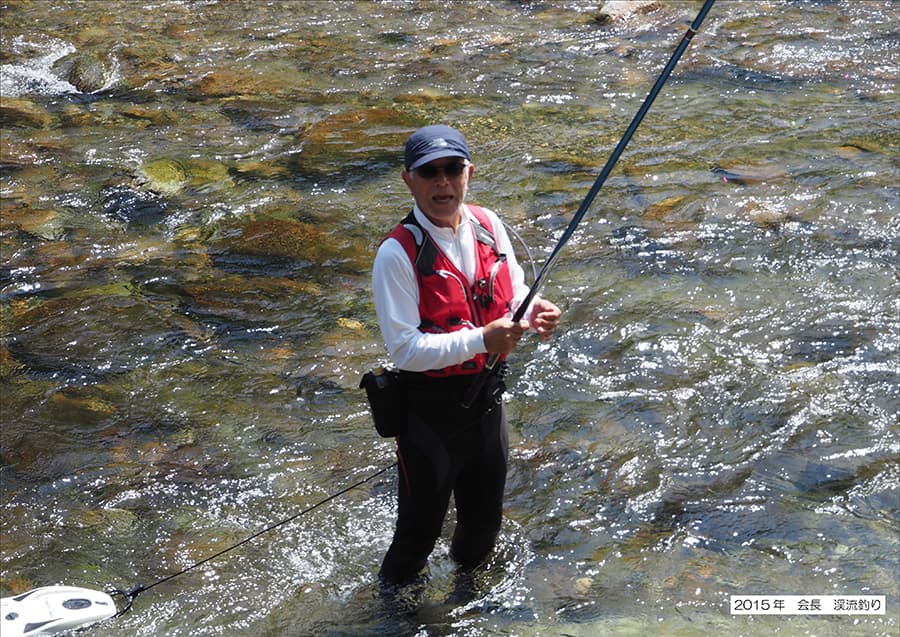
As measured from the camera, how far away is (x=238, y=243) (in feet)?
29.3

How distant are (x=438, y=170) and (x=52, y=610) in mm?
2563

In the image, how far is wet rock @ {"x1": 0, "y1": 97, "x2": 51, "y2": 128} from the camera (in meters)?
11.6

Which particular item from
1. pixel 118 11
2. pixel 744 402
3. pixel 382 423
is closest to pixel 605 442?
pixel 744 402

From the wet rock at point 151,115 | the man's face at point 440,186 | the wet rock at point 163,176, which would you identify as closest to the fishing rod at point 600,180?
the man's face at point 440,186

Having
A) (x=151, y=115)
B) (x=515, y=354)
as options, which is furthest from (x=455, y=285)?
(x=151, y=115)

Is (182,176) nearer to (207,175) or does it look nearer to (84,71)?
(207,175)

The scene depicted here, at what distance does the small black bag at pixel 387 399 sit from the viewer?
4.29 m

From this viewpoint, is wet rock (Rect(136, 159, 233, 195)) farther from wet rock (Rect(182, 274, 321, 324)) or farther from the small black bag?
the small black bag

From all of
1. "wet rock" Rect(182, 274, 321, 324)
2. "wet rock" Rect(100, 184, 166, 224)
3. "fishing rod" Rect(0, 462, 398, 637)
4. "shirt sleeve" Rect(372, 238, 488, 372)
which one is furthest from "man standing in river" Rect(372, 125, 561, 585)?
"wet rock" Rect(100, 184, 166, 224)

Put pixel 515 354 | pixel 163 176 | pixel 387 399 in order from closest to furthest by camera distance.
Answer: pixel 387 399
pixel 515 354
pixel 163 176

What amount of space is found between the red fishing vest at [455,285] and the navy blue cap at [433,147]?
0.25 metres

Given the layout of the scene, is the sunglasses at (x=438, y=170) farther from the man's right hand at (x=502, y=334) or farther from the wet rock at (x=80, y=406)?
the wet rock at (x=80, y=406)

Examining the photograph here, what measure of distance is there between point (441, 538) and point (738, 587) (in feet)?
4.80

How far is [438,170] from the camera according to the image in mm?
4043
